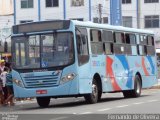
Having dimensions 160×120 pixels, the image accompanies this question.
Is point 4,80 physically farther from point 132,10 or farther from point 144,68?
point 132,10

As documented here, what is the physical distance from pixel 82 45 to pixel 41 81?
1.98 m

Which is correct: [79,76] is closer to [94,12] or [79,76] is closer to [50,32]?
[50,32]

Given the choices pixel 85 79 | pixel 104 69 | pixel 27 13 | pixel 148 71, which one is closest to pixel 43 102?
pixel 85 79

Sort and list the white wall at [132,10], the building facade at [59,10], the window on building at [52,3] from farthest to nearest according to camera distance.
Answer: the window on building at [52,3] → the building facade at [59,10] → the white wall at [132,10]

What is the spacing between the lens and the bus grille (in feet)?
67.4

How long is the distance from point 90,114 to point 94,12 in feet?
231

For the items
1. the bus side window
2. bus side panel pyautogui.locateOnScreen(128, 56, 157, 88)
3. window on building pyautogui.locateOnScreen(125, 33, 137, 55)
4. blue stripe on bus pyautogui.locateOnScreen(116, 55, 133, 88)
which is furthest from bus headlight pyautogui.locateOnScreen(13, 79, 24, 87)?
bus side panel pyautogui.locateOnScreen(128, 56, 157, 88)

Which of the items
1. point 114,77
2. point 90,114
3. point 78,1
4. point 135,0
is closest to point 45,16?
point 78,1

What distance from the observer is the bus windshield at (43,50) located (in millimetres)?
20391

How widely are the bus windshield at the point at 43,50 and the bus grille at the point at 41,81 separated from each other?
15.8 inches

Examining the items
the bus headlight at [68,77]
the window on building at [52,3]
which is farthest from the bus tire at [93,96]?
the window on building at [52,3]

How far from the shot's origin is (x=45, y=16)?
8869cm

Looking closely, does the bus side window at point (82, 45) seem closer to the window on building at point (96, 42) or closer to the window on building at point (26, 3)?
the window on building at point (96, 42)

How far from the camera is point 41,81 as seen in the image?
20.8 m
